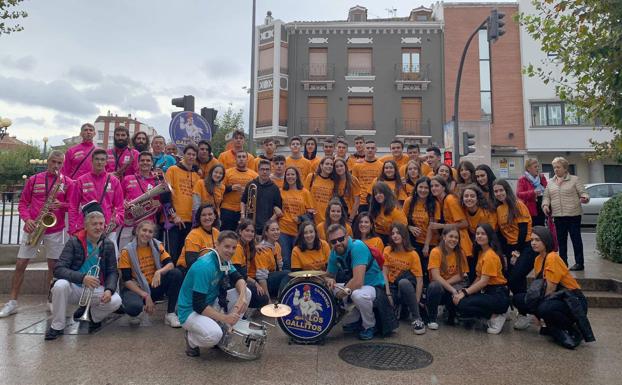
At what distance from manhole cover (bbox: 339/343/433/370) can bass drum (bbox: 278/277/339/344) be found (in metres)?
0.34

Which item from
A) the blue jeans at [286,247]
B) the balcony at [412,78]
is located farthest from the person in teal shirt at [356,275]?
the balcony at [412,78]

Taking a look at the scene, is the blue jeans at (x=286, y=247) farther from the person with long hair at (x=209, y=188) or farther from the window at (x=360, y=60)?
the window at (x=360, y=60)

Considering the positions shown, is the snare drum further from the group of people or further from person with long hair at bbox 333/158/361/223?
person with long hair at bbox 333/158/361/223

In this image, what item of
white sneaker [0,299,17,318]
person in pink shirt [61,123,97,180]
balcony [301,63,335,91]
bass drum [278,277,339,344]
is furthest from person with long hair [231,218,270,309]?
balcony [301,63,335,91]

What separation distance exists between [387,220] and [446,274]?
1072mm

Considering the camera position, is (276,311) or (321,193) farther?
(321,193)

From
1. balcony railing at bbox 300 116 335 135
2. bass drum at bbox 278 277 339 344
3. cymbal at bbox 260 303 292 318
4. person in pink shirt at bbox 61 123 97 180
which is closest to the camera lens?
cymbal at bbox 260 303 292 318

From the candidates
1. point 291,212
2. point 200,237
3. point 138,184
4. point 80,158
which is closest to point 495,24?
point 291,212

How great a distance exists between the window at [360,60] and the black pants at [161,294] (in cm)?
2253

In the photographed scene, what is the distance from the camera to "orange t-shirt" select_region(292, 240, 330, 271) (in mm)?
5387

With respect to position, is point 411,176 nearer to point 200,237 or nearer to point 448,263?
point 448,263

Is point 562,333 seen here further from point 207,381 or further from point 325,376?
point 207,381

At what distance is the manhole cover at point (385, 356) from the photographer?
415 cm

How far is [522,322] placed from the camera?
530cm
